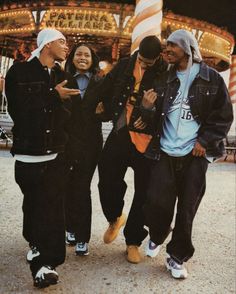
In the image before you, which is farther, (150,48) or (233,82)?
(233,82)

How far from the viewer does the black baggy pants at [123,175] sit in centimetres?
315

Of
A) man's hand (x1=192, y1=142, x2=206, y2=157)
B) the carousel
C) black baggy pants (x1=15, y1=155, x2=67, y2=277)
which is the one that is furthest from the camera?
the carousel

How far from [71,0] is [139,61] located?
29.3ft

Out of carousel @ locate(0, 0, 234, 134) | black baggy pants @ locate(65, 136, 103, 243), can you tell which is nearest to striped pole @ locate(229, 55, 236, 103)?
carousel @ locate(0, 0, 234, 134)

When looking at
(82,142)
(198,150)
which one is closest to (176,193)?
(198,150)

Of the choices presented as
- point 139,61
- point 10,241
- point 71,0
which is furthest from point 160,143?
point 71,0

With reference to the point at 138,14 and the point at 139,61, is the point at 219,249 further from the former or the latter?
the point at 138,14

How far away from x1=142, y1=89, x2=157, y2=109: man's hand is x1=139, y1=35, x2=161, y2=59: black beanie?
29 centimetres

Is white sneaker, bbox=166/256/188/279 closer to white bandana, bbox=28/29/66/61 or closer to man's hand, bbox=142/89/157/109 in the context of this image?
man's hand, bbox=142/89/157/109

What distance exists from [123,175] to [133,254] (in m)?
0.69

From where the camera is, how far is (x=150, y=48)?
2918 mm

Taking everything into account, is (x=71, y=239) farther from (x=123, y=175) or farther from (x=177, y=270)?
(x=177, y=270)

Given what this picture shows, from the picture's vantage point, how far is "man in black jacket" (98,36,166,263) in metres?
3.06

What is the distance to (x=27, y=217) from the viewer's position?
2.91m
